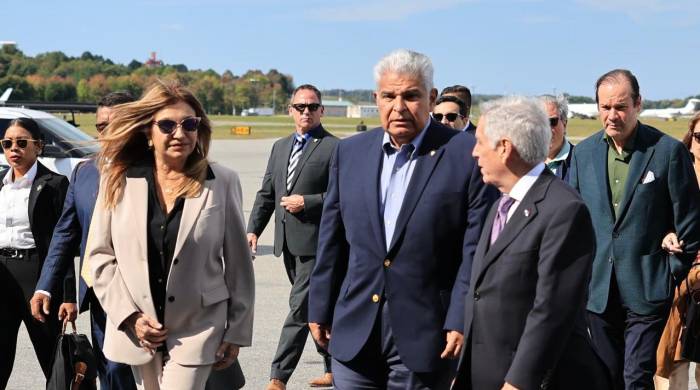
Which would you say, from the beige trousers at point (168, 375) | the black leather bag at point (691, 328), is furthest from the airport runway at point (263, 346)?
the beige trousers at point (168, 375)

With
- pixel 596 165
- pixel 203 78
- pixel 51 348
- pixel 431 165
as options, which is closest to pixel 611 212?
pixel 596 165

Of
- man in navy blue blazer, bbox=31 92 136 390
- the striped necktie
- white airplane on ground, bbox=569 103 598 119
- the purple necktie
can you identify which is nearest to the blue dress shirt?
the purple necktie

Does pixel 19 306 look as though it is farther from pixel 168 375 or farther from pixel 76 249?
pixel 168 375

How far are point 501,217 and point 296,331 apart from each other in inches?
155

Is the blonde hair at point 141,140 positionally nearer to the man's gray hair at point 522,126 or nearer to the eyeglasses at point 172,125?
the eyeglasses at point 172,125

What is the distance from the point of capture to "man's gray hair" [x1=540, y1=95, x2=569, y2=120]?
7281 mm

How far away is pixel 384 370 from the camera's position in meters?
4.52

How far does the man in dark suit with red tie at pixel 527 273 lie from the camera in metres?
3.62

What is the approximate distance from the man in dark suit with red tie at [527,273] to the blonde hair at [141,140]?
1.37m

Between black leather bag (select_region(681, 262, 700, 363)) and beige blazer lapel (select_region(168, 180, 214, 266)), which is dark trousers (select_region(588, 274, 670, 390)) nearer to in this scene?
black leather bag (select_region(681, 262, 700, 363))

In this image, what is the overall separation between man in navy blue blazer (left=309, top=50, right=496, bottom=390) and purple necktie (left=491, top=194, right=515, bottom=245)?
0.41 metres

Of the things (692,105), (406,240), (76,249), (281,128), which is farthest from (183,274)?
(692,105)

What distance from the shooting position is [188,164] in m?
4.66

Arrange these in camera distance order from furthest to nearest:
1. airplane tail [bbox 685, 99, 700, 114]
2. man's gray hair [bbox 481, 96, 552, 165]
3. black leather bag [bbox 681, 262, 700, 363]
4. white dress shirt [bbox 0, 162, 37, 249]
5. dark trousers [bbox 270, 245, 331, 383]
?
airplane tail [bbox 685, 99, 700, 114] → dark trousers [bbox 270, 245, 331, 383] → white dress shirt [bbox 0, 162, 37, 249] → black leather bag [bbox 681, 262, 700, 363] → man's gray hair [bbox 481, 96, 552, 165]
